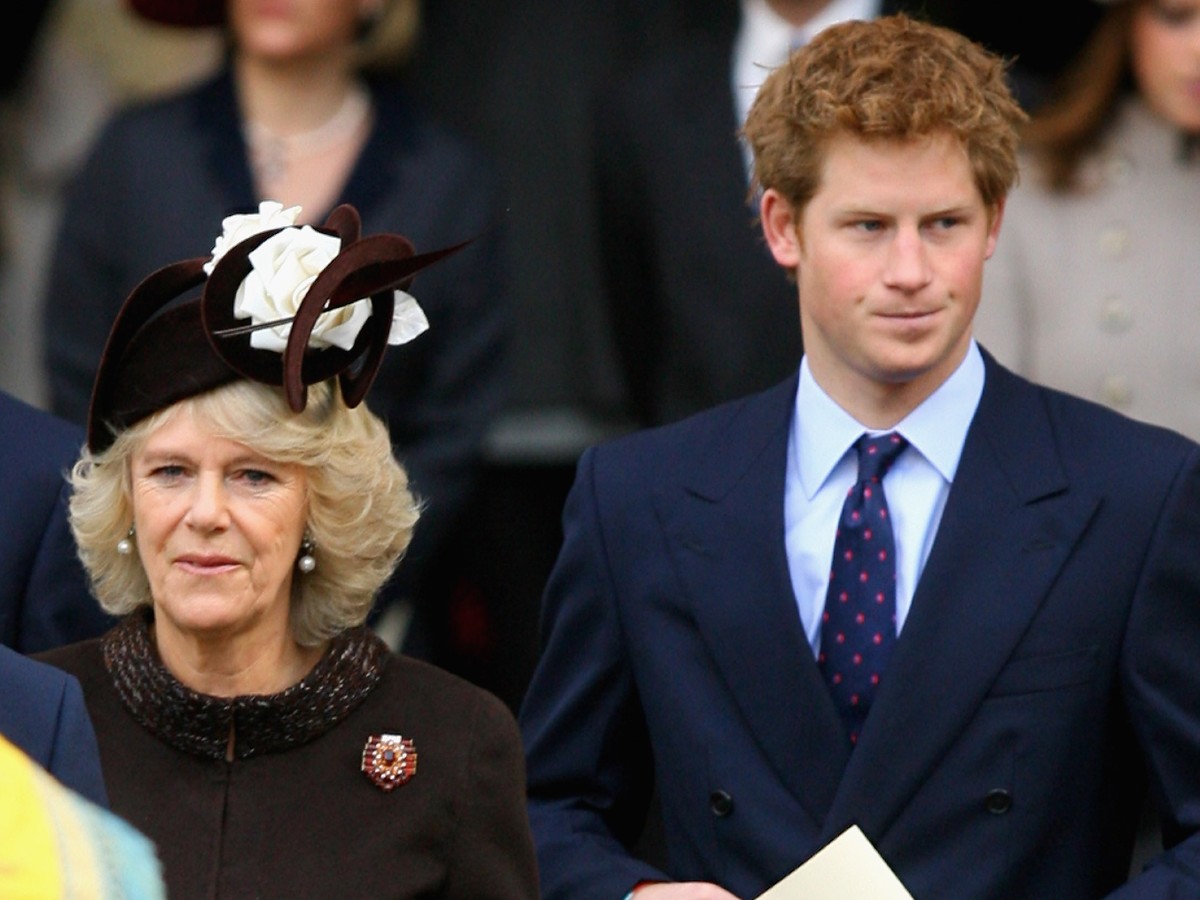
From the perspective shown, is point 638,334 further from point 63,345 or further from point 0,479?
point 0,479

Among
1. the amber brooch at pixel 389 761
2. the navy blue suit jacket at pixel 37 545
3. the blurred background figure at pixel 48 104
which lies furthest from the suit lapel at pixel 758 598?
the blurred background figure at pixel 48 104

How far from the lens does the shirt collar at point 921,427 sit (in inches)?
132

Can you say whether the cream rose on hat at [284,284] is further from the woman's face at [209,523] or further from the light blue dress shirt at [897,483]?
the light blue dress shirt at [897,483]

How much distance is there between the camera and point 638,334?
518 cm

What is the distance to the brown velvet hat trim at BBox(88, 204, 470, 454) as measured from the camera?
10.7 ft

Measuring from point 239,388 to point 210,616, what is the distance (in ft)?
1.02

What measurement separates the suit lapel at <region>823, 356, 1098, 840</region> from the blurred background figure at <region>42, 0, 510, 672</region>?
1.80 m

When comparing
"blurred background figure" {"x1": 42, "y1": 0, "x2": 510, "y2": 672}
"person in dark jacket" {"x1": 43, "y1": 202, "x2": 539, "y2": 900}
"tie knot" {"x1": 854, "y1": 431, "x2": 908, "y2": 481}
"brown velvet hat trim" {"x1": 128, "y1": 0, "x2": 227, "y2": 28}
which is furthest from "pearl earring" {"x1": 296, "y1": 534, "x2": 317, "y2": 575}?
"brown velvet hat trim" {"x1": 128, "y1": 0, "x2": 227, "y2": 28}

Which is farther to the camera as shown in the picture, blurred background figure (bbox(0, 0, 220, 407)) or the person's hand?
blurred background figure (bbox(0, 0, 220, 407))

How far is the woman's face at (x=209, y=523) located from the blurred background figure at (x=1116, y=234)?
174 centimetres

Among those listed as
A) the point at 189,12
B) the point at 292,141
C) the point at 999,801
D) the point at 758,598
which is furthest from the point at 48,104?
the point at 999,801

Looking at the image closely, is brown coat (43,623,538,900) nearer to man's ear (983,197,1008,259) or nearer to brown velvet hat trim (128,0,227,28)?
man's ear (983,197,1008,259)

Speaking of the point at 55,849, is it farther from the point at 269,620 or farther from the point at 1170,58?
the point at 1170,58

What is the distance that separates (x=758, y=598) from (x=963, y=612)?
0.28m
